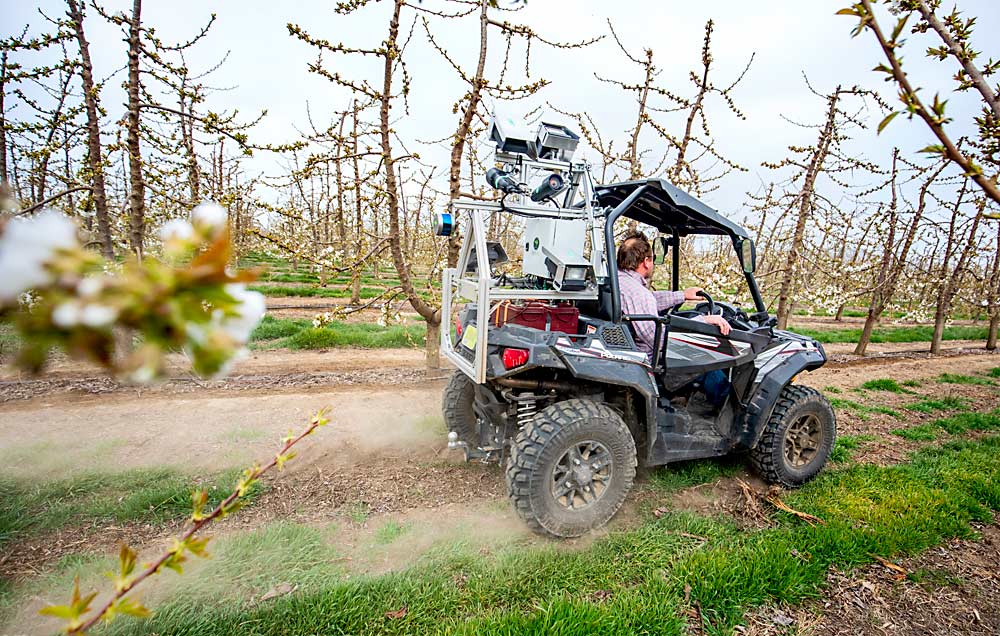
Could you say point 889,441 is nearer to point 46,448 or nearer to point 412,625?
point 412,625

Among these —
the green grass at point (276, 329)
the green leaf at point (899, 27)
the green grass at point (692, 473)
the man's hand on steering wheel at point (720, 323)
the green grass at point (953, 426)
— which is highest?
the green leaf at point (899, 27)

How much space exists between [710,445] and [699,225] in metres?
2.00

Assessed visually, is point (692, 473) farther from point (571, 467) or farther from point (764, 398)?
point (571, 467)

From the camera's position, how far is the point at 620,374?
3.23 m

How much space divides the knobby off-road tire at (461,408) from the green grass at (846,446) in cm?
332

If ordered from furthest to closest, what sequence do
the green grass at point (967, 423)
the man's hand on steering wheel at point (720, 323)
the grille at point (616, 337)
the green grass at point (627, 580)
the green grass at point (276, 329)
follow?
1. the green grass at point (276, 329)
2. the green grass at point (967, 423)
3. the man's hand on steering wheel at point (720, 323)
4. the grille at point (616, 337)
5. the green grass at point (627, 580)

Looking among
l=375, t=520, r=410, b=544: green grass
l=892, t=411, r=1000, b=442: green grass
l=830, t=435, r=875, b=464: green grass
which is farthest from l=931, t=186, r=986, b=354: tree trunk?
l=375, t=520, r=410, b=544: green grass

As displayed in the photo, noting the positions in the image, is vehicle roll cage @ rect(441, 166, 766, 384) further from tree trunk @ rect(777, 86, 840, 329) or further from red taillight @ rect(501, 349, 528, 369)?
tree trunk @ rect(777, 86, 840, 329)

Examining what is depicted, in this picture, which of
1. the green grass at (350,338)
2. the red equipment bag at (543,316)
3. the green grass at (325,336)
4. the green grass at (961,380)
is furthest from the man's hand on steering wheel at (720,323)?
the green grass at (961,380)

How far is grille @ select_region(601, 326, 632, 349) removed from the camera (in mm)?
3342

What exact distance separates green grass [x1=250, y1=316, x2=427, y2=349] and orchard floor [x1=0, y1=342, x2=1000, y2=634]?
129cm

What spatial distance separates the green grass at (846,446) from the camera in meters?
4.66

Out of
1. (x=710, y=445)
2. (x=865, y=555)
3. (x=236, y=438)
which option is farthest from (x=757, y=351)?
(x=236, y=438)

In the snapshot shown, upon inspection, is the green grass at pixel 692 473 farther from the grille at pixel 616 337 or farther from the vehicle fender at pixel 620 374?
the grille at pixel 616 337
